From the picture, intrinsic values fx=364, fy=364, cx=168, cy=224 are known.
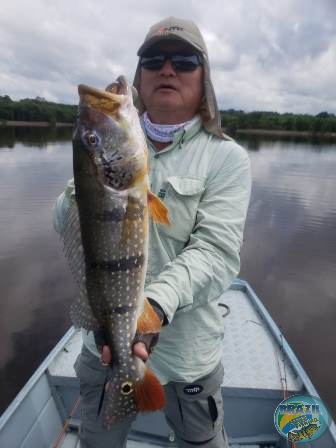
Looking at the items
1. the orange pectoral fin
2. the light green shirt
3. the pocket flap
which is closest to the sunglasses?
the light green shirt

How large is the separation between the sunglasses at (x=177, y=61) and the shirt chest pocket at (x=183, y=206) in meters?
0.87

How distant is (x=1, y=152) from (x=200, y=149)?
128 feet

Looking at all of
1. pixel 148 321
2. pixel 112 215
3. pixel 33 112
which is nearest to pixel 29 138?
pixel 33 112

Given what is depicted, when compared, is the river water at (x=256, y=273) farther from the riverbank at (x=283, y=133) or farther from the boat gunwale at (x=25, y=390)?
the riverbank at (x=283, y=133)

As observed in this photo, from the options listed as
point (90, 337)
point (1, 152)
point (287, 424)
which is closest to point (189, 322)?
point (90, 337)

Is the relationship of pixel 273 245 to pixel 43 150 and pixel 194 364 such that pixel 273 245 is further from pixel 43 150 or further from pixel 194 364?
pixel 43 150

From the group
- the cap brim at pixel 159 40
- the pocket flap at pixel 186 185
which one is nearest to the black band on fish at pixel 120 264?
the pocket flap at pixel 186 185

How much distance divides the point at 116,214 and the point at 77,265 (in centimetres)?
48

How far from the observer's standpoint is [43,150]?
→ 134ft

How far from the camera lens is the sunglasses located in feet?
9.15

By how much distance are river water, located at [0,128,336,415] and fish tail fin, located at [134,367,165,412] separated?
5.46m

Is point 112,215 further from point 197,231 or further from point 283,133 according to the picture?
point 283,133

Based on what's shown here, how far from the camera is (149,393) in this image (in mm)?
2389

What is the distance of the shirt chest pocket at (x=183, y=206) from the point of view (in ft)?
8.82
